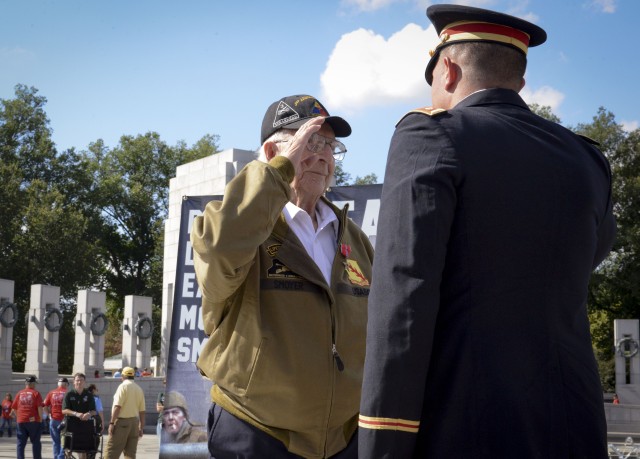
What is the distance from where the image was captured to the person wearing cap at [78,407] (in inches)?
615

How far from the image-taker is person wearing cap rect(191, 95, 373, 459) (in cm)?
321

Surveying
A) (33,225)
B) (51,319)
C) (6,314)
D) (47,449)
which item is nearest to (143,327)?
(51,319)

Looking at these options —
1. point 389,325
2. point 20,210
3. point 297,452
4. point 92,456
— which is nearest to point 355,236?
point 297,452

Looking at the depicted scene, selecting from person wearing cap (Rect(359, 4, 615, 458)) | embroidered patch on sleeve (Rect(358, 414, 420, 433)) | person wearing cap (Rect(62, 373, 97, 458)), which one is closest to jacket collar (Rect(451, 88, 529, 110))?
person wearing cap (Rect(359, 4, 615, 458))

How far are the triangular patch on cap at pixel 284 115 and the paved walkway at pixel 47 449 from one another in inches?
683

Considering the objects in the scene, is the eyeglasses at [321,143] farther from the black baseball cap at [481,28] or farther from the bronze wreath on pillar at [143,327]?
the bronze wreath on pillar at [143,327]

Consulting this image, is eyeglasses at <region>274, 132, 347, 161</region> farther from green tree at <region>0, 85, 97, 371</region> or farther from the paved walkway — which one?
green tree at <region>0, 85, 97, 371</region>

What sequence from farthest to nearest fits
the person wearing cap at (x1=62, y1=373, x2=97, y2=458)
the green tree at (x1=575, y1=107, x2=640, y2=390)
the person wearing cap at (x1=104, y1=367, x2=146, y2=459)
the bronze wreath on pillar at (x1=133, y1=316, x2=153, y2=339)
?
1. the green tree at (x1=575, y1=107, x2=640, y2=390)
2. the bronze wreath on pillar at (x1=133, y1=316, x2=153, y2=339)
3. the person wearing cap at (x1=62, y1=373, x2=97, y2=458)
4. the person wearing cap at (x1=104, y1=367, x2=146, y2=459)

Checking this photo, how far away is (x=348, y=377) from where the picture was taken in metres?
3.40

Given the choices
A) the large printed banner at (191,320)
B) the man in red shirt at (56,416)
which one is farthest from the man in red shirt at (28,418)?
the large printed banner at (191,320)

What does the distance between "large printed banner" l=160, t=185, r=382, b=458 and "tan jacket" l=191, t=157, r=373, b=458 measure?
515 centimetres

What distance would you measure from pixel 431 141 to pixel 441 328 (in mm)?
479

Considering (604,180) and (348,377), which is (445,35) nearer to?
(604,180)

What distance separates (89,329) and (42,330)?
5.73 ft
